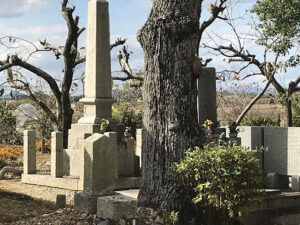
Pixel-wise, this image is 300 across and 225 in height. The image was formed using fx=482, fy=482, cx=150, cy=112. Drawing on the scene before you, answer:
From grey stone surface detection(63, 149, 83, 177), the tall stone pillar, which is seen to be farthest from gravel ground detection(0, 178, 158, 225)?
the tall stone pillar

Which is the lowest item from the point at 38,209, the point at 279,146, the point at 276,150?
the point at 38,209

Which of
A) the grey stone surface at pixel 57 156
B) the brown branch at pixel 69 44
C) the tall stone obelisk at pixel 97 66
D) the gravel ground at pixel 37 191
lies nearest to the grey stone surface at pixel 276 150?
the tall stone obelisk at pixel 97 66

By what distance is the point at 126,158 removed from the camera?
1211 cm

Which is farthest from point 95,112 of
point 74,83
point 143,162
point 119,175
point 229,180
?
point 74,83

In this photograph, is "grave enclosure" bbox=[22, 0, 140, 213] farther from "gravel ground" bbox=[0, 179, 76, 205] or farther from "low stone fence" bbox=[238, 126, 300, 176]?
"low stone fence" bbox=[238, 126, 300, 176]

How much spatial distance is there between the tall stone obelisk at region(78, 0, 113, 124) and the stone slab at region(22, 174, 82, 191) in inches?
61.9

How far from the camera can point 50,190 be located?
12023 millimetres

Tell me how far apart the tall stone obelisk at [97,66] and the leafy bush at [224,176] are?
5.16m

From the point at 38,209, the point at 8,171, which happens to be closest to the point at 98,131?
the point at 38,209

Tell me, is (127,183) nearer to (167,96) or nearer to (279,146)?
(279,146)

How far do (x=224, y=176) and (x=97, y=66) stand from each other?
19.5ft

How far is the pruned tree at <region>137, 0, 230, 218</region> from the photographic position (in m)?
7.93

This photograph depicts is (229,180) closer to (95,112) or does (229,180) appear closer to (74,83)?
(95,112)

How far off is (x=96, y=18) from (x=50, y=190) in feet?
14.7
